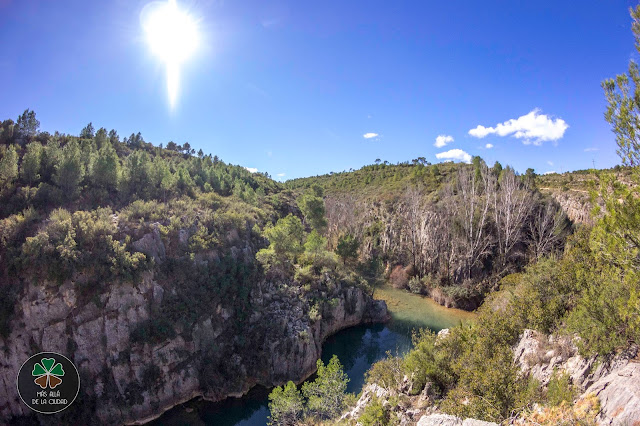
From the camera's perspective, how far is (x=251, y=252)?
2995cm

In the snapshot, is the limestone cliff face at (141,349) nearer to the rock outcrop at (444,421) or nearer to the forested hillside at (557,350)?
the forested hillside at (557,350)

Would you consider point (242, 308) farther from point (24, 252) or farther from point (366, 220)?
point (366, 220)

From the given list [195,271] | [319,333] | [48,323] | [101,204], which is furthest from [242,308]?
[101,204]

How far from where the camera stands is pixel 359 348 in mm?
28281

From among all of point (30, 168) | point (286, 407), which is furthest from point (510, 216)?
point (30, 168)

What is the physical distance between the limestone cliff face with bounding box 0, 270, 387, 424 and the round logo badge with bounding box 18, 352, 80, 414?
1.21 feet

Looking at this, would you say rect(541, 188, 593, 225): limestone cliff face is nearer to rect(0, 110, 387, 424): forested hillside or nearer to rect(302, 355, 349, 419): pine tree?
rect(0, 110, 387, 424): forested hillside

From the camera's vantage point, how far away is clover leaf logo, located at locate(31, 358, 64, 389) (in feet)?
60.1

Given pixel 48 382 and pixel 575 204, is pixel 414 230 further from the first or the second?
pixel 48 382

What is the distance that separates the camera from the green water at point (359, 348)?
65.2 feet

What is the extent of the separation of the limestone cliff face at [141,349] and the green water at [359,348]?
2.78 ft

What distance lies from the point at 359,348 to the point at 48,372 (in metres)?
22.4

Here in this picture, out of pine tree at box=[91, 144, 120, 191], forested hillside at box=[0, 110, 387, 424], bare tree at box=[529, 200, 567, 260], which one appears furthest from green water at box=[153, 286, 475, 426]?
pine tree at box=[91, 144, 120, 191]

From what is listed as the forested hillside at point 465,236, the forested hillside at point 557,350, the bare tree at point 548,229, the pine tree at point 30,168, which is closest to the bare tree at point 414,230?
the forested hillside at point 465,236
